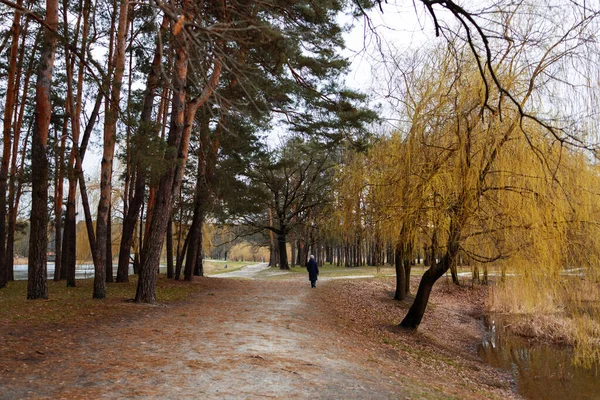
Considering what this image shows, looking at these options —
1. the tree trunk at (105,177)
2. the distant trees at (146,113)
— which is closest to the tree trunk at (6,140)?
the distant trees at (146,113)

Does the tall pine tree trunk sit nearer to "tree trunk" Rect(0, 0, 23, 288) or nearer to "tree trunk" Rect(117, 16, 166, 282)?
"tree trunk" Rect(117, 16, 166, 282)

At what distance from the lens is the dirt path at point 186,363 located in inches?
191

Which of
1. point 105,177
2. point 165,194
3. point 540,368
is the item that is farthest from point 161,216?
point 540,368

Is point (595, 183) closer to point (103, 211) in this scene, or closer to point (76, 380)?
point (76, 380)

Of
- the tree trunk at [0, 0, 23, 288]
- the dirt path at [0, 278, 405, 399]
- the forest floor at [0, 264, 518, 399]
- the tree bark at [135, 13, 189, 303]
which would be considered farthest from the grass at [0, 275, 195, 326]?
the tree trunk at [0, 0, 23, 288]

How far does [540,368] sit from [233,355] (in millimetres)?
7388

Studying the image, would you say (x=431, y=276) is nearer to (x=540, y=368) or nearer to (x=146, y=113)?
(x=540, y=368)

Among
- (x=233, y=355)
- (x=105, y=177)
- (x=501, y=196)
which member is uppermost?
(x=105, y=177)

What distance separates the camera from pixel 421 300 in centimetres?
1209

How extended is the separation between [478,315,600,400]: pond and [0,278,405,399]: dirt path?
399cm

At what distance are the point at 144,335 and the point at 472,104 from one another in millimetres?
7452

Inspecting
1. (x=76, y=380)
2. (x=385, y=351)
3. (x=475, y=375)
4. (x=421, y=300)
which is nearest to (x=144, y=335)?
(x=76, y=380)

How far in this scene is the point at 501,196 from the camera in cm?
928

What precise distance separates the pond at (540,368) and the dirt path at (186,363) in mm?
3986
